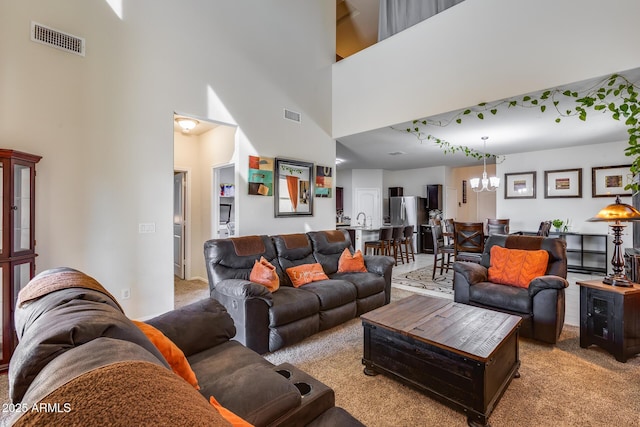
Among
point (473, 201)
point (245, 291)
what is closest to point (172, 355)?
point (245, 291)

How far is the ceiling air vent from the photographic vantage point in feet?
9.00

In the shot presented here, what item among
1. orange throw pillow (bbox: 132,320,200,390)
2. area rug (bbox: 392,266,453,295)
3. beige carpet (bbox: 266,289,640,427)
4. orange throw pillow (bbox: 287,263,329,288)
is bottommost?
beige carpet (bbox: 266,289,640,427)

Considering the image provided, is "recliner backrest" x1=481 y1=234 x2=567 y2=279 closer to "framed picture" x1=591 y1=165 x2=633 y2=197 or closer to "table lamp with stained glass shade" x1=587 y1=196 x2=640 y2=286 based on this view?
"table lamp with stained glass shade" x1=587 y1=196 x2=640 y2=286

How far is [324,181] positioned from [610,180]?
5.35m

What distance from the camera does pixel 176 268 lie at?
5.71 meters

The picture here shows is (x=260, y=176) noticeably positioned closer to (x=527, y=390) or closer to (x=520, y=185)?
(x=527, y=390)

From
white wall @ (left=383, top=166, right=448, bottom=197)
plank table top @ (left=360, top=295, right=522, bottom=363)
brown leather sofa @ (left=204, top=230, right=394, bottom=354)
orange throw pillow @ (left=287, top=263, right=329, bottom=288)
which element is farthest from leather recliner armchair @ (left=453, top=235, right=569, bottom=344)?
white wall @ (left=383, top=166, right=448, bottom=197)

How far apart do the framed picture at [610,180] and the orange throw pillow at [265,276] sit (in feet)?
21.0

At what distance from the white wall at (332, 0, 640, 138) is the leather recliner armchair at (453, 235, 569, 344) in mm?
1767

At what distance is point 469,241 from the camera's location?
16.0 feet

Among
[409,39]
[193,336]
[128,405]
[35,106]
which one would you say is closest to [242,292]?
[193,336]

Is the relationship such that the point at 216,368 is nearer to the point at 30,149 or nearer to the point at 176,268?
the point at 30,149

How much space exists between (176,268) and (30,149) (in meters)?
3.43

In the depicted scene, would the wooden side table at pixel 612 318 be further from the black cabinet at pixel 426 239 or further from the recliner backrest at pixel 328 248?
the black cabinet at pixel 426 239
